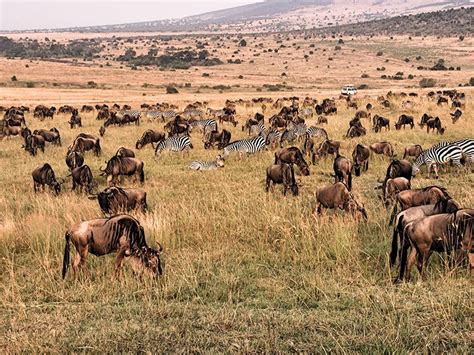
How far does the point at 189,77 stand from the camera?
74.4 metres

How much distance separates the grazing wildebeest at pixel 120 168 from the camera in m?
13.2

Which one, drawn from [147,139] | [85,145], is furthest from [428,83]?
[85,145]

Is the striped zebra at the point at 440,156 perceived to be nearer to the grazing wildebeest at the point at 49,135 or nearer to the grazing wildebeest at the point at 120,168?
the grazing wildebeest at the point at 120,168

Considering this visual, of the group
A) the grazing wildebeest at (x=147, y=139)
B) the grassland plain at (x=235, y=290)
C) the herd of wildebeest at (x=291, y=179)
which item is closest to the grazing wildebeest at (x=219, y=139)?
the herd of wildebeest at (x=291, y=179)

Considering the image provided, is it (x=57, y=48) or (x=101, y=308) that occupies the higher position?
(x=57, y=48)

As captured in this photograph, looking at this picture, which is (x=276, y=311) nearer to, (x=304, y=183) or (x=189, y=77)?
(x=304, y=183)

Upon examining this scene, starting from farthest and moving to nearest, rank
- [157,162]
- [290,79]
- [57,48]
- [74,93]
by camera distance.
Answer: [57,48] < [290,79] < [74,93] < [157,162]

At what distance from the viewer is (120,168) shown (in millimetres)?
13320

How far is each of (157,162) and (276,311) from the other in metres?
12.8

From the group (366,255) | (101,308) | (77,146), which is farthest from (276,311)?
(77,146)

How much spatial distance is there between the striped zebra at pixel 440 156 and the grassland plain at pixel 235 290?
8.69ft

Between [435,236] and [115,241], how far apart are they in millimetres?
4124

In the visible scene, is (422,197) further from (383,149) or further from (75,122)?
(75,122)

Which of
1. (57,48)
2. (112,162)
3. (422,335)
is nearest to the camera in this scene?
(422,335)
